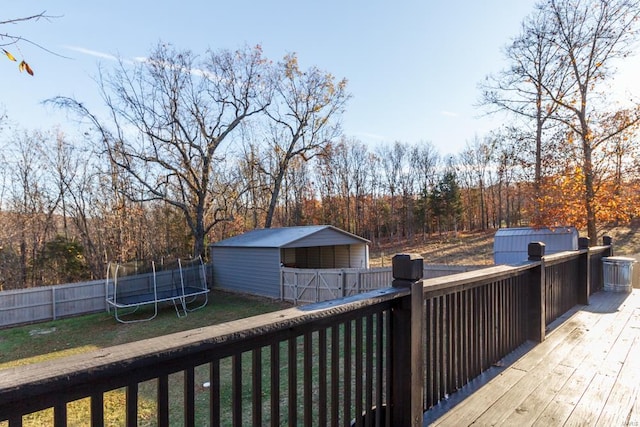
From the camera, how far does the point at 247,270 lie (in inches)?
524

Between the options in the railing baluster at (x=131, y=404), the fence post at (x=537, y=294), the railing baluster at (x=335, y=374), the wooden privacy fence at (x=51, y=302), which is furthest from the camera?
the wooden privacy fence at (x=51, y=302)

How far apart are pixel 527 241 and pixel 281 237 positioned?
8.08 metres

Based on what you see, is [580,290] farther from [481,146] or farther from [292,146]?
[481,146]

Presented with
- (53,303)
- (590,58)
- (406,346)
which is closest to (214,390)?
(406,346)

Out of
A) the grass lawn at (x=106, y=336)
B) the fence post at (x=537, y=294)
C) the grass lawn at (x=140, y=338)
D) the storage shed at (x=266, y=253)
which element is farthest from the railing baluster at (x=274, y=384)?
the storage shed at (x=266, y=253)

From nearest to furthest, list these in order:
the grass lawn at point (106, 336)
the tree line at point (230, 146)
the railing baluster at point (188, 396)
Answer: the railing baluster at point (188, 396), the grass lawn at point (106, 336), the tree line at point (230, 146)

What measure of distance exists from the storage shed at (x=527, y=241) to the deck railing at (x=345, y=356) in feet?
25.0

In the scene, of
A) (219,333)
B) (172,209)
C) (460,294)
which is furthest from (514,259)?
(172,209)

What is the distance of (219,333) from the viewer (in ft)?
3.67

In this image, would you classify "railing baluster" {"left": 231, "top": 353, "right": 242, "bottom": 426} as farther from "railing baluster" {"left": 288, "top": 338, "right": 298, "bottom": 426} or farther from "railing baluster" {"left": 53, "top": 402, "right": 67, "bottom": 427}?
"railing baluster" {"left": 53, "top": 402, "right": 67, "bottom": 427}

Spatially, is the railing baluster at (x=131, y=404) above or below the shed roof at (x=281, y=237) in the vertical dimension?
above

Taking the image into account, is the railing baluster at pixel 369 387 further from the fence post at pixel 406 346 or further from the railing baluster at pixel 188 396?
the railing baluster at pixel 188 396

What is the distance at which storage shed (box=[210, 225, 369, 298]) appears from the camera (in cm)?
1230

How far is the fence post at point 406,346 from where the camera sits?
6.29 ft
